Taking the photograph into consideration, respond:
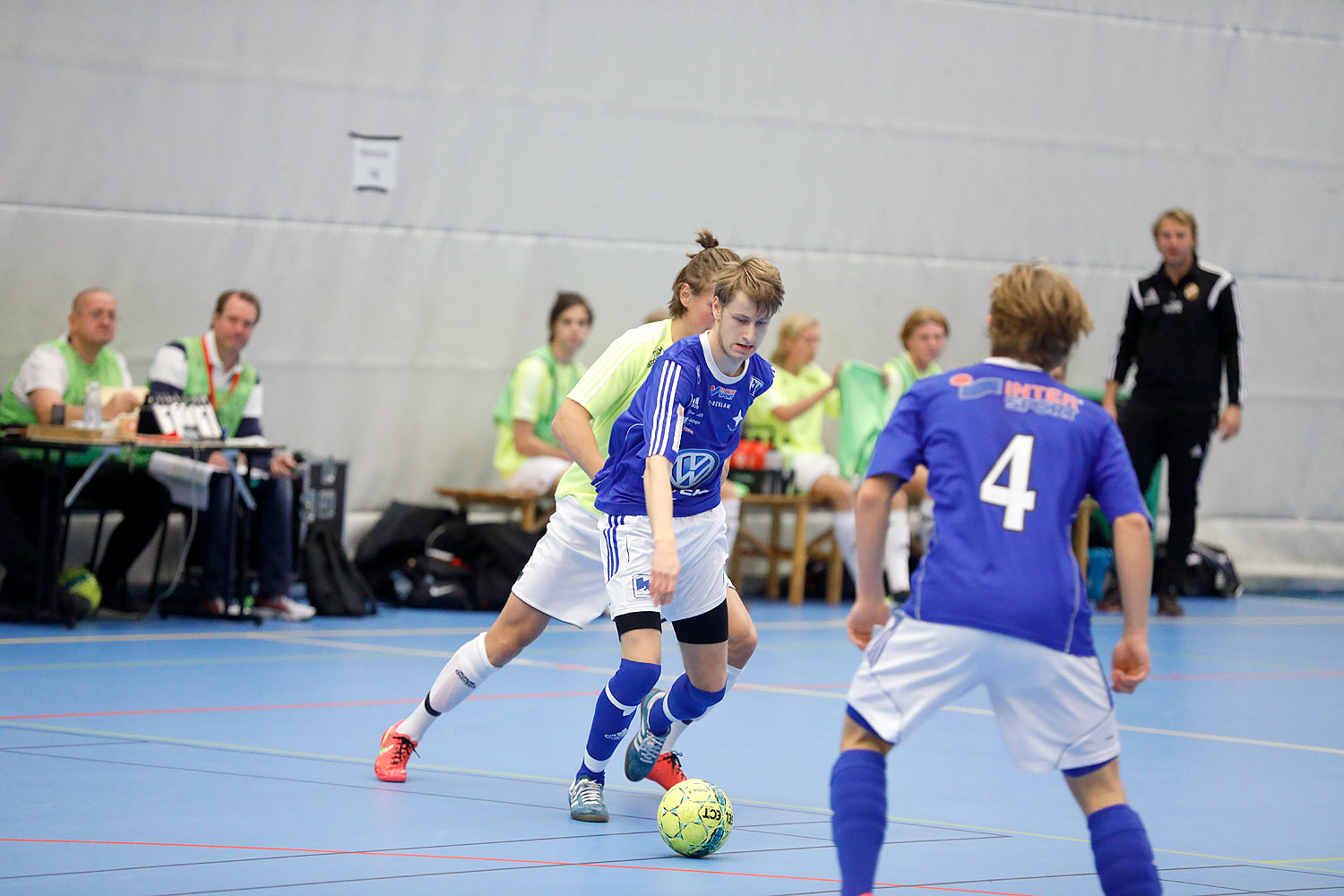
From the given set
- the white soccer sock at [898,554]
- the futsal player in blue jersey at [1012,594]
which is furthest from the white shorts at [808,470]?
the futsal player in blue jersey at [1012,594]

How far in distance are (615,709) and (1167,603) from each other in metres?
7.14

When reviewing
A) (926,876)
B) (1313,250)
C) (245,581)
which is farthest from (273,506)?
(1313,250)

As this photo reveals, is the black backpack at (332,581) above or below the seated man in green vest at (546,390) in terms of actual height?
below

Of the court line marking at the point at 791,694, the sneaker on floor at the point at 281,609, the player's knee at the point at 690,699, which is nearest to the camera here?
the player's knee at the point at 690,699

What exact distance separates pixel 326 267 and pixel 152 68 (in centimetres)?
156

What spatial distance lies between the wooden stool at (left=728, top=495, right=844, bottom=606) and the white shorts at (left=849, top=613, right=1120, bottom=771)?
7.32 metres

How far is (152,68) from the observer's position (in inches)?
393

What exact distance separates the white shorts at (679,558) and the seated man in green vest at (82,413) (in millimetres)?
4791

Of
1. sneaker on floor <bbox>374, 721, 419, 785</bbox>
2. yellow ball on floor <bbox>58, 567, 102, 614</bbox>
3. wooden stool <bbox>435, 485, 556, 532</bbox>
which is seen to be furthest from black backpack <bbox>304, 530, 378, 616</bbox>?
sneaker on floor <bbox>374, 721, 419, 785</bbox>

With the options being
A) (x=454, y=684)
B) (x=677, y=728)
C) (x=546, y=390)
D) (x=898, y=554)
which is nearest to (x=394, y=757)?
(x=454, y=684)

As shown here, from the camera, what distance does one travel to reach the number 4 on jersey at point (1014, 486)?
3174 millimetres

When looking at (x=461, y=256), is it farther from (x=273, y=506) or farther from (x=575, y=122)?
(x=273, y=506)

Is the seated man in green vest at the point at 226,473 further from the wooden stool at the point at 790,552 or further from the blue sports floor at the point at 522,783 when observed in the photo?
the wooden stool at the point at 790,552

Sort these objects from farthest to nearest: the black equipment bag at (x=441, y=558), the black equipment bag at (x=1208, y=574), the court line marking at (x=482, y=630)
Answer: the black equipment bag at (x=1208, y=574) → the black equipment bag at (x=441, y=558) → the court line marking at (x=482, y=630)
